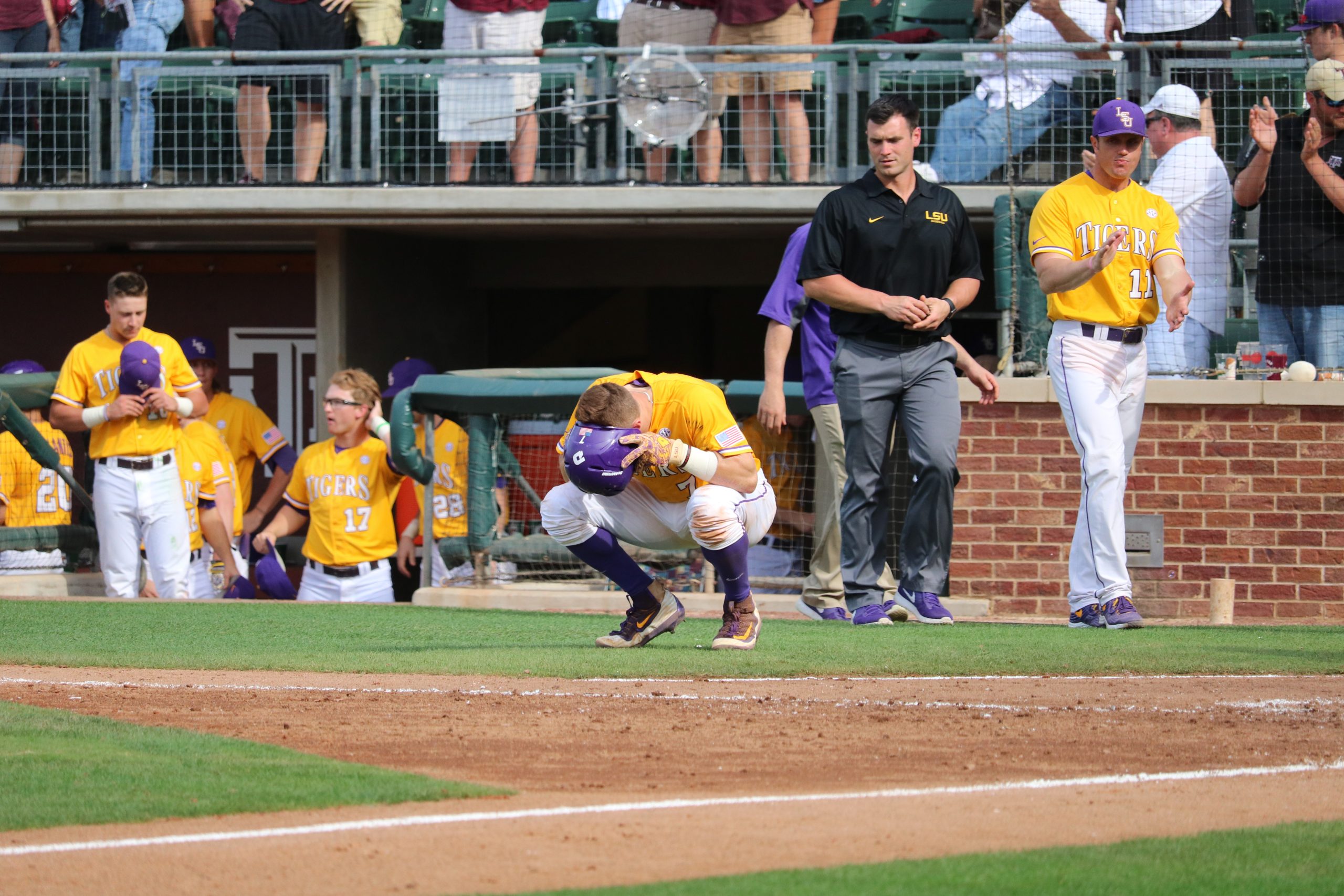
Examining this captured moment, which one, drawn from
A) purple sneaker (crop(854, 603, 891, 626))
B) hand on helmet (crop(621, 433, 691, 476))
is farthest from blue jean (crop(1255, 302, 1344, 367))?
hand on helmet (crop(621, 433, 691, 476))

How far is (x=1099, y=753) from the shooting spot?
14.8ft

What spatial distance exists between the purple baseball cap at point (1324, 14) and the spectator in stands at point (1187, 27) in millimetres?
862

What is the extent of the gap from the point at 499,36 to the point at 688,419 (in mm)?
6838

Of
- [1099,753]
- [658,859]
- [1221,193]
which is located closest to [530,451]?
[1221,193]

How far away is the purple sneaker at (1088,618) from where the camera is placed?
7.46 meters

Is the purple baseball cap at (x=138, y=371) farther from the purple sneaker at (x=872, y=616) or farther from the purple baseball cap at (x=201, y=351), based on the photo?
the purple sneaker at (x=872, y=616)

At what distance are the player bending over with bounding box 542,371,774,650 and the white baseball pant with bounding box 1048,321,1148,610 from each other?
154 centimetres

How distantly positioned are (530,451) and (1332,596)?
4.57m

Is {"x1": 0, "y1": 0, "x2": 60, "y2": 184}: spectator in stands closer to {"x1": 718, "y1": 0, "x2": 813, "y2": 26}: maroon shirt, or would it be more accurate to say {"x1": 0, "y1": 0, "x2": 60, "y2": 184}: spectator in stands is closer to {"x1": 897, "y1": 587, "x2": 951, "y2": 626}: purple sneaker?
{"x1": 718, "y1": 0, "x2": 813, "y2": 26}: maroon shirt

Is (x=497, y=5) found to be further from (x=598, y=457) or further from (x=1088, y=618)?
(x=598, y=457)

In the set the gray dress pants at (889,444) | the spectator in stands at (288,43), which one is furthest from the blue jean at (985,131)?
the spectator in stands at (288,43)

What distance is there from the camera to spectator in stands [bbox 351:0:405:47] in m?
12.7

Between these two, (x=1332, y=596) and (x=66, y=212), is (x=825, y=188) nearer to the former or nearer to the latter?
(x=1332, y=596)

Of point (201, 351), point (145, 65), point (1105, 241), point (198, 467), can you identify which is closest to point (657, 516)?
point (1105, 241)
